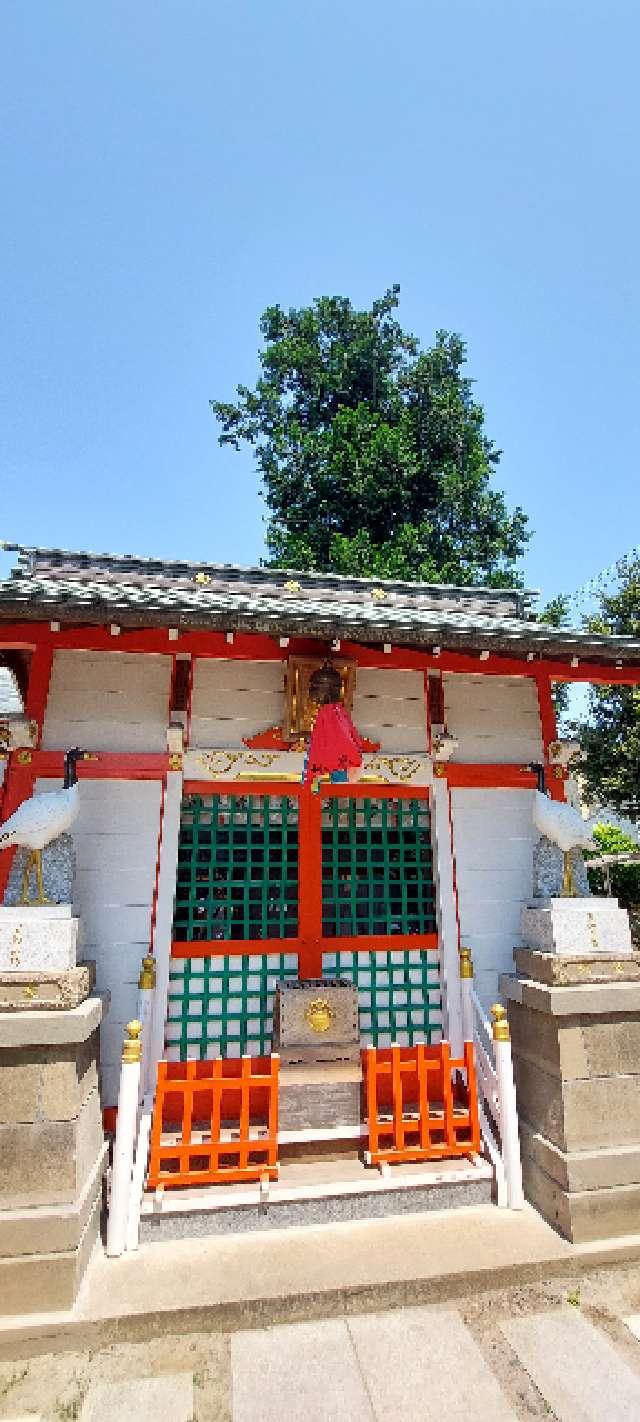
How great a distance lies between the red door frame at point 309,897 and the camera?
6.08 meters

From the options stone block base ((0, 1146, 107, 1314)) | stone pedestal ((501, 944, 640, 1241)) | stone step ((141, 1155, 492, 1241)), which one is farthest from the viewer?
stone pedestal ((501, 944, 640, 1241))

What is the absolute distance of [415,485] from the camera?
25719 mm

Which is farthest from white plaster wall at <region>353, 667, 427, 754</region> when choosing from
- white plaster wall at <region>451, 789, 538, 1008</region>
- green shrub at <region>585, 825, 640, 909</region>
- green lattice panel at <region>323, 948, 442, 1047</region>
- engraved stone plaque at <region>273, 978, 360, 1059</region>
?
green shrub at <region>585, 825, 640, 909</region>

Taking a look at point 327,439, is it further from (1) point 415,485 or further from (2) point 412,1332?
(2) point 412,1332

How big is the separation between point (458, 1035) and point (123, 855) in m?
3.68

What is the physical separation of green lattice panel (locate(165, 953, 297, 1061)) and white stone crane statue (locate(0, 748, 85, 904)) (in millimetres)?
1607

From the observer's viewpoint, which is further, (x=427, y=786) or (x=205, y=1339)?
(x=427, y=786)

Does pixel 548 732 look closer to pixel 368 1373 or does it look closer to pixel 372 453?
pixel 368 1373

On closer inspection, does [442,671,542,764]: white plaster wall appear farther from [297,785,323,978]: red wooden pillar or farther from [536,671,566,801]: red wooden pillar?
[297,785,323,978]: red wooden pillar

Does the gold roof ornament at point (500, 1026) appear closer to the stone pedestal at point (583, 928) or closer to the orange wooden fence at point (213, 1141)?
the stone pedestal at point (583, 928)

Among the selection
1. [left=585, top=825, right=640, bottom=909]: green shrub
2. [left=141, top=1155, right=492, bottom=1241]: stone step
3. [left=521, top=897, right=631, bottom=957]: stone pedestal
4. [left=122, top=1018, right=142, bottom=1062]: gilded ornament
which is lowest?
[left=141, top=1155, right=492, bottom=1241]: stone step

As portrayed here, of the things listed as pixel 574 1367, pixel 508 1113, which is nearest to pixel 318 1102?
pixel 508 1113

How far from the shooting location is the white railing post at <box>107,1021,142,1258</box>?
14.0ft

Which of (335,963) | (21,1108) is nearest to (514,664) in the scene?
(335,963)
